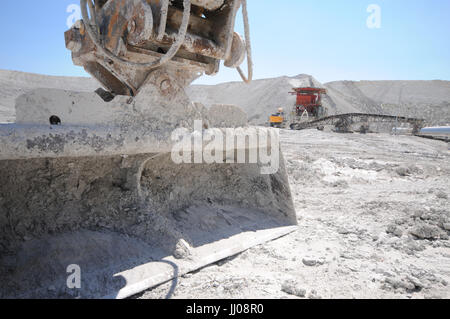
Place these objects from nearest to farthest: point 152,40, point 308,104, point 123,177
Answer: point 152,40 < point 123,177 < point 308,104

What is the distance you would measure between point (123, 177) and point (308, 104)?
725 inches

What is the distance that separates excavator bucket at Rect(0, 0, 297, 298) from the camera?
5.78 feet

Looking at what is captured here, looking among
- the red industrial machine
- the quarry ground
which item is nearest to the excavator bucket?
the quarry ground

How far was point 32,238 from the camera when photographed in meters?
1.86

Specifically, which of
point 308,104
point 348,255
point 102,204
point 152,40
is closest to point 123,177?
point 102,204

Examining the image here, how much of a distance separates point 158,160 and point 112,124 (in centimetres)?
64

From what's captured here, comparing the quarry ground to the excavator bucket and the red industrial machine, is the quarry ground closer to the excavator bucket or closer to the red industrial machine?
the excavator bucket

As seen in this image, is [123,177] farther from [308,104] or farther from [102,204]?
[308,104]

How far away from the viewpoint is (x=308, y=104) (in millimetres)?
19281

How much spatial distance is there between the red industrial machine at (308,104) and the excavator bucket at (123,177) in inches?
622

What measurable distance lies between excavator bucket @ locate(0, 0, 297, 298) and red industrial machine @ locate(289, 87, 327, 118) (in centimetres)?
1579

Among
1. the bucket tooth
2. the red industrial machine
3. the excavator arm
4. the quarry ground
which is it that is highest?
the red industrial machine

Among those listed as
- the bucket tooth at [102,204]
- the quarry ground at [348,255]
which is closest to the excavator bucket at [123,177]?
the bucket tooth at [102,204]

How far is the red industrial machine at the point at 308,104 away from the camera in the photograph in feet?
61.9
